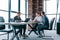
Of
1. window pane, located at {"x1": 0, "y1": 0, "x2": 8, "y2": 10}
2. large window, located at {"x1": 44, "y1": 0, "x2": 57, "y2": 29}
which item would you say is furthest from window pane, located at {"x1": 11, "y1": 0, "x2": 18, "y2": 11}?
large window, located at {"x1": 44, "y1": 0, "x2": 57, "y2": 29}

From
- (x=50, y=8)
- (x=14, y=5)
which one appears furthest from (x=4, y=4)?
(x=50, y=8)

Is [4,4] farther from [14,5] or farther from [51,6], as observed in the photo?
[51,6]

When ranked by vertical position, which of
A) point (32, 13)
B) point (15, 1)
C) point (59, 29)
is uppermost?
point (15, 1)

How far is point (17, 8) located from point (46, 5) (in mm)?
2773

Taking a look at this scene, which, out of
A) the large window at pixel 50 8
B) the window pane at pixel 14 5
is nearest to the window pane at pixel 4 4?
the window pane at pixel 14 5

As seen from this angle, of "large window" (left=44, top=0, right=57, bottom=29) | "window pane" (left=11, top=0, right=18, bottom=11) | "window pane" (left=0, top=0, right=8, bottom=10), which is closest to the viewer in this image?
"window pane" (left=0, top=0, right=8, bottom=10)

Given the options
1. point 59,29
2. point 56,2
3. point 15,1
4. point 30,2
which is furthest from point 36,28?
point 30,2

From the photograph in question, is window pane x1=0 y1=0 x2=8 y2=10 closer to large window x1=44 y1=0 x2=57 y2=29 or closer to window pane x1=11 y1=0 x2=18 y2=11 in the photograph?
window pane x1=11 y1=0 x2=18 y2=11

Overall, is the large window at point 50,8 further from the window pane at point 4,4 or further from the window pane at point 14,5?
the window pane at point 4,4

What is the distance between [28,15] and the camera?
11.4 metres

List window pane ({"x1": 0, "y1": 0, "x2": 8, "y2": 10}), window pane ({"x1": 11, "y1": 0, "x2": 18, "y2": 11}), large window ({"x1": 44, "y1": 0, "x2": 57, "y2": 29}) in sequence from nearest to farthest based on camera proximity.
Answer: window pane ({"x1": 0, "y1": 0, "x2": 8, "y2": 10}) < window pane ({"x1": 11, "y1": 0, "x2": 18, "y2": 11}) < large window ({"x1": 44, "y1": 0, "x2": 57, "y2": 29})

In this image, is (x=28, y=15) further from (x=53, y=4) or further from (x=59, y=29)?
(x=59, y=29)

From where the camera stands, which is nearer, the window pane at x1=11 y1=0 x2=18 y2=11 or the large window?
the window pane at x1=11 y1=0 x2=18 y2=11

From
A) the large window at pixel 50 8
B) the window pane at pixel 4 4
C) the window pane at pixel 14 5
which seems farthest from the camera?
the large window at pixel 50 8
